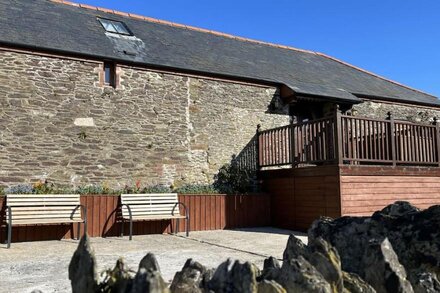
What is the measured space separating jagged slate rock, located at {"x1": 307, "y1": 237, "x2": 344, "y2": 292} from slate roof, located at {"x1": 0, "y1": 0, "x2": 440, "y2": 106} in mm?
9973

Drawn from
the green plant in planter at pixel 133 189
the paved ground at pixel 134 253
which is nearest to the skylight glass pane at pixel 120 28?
the green plant in planter at pixel 133 189

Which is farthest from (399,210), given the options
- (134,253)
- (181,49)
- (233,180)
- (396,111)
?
(396,111)

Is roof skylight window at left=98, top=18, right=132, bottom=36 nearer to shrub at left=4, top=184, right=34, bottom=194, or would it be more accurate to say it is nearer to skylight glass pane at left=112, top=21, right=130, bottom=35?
skylight glass pane at left=112, top=21, right=130, bottom=35

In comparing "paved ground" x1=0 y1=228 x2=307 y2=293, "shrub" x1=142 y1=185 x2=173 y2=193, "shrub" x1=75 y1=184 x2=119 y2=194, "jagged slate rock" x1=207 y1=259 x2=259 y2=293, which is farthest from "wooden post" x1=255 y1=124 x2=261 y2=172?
"jagged slate rock" x1=207 y1=259 x2=259 y2=293

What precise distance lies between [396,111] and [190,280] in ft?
52.4

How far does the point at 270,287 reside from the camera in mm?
1981

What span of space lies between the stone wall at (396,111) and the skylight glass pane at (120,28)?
8.21 meters

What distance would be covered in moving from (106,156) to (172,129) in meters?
2.03

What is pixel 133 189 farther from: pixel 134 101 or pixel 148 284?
pixel 148 284

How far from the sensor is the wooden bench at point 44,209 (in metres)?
8.45

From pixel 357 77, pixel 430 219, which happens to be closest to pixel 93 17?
pixel 357 77

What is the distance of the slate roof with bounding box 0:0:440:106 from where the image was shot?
37.6 ft

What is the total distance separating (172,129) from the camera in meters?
12.1

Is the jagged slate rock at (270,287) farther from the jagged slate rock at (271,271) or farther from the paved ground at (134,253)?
the paved ground at (134,253)
